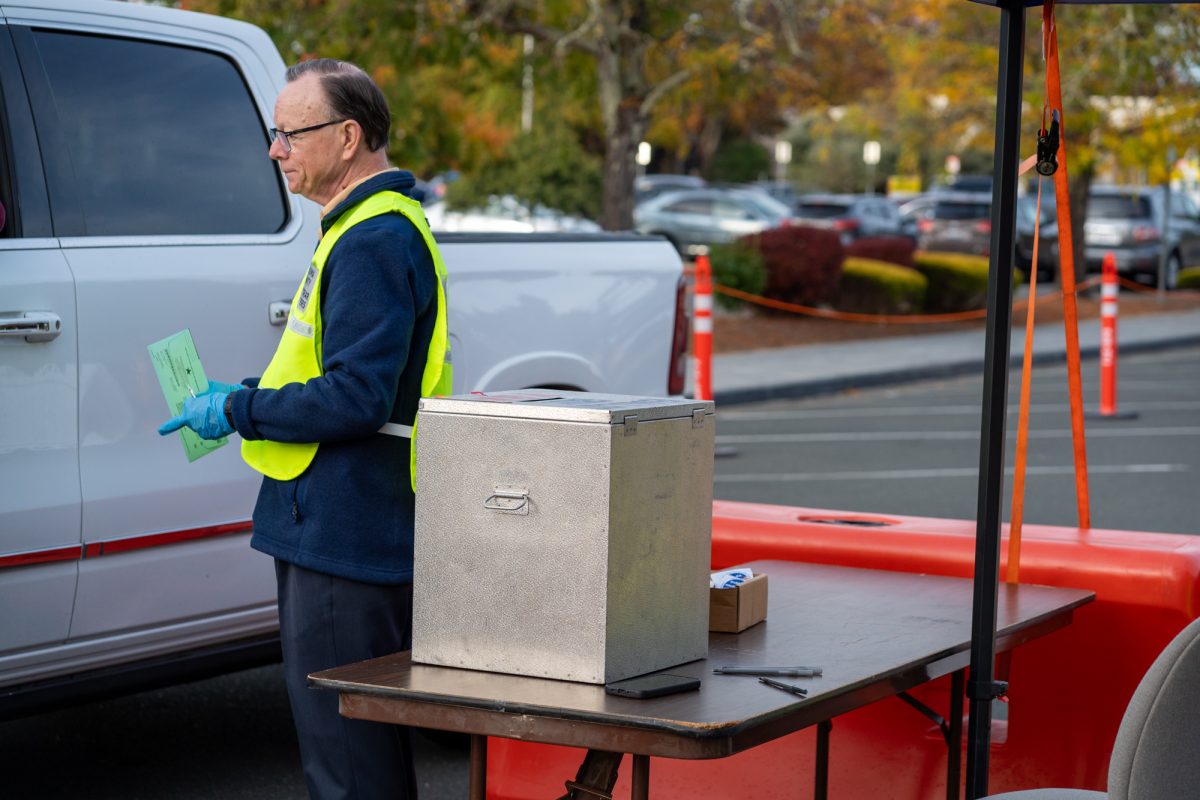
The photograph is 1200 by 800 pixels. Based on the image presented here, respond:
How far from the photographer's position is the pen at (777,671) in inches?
111

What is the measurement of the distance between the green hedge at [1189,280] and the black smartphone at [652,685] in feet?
94.3

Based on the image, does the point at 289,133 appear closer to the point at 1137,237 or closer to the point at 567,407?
the point at 567,407

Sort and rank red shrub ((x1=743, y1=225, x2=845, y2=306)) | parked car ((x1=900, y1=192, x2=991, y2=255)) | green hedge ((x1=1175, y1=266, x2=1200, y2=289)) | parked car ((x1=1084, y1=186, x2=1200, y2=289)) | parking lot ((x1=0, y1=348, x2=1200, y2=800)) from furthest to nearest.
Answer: parked car ((x1=1084, y1=186, x2=1200, y2=289)), green hedge ((x1=1175, y1=266, x2=1200, y2=289)), parked car ((x1=900, y1=192, x2=991, y2=255)), red shrub ((x1=743, y1=225, x2=845, y2=306)), parking lot ((x1=0, y1=348, x2=1200, y2=800))

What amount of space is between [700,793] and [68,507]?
1696 millimetres

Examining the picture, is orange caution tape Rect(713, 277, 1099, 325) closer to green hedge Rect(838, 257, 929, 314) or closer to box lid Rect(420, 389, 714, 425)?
green hedge Rect(838, 257, 929, 314)

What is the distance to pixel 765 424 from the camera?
1380cm

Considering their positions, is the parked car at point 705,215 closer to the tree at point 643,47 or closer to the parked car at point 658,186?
the parked car at point 658,186

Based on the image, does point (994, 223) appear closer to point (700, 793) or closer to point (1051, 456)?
point (700, 793)

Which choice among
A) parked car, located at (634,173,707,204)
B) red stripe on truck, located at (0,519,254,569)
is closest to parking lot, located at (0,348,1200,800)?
red stripe on truck, located at (0,519,254,569)

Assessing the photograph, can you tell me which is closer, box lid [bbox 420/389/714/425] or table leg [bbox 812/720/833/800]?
box lid [bbox 420/389/714/425]

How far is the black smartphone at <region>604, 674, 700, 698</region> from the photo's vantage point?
2.63m

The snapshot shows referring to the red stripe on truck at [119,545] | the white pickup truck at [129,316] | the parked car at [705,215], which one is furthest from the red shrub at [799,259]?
the red stripe on truck at [119,545]

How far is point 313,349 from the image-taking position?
324cm

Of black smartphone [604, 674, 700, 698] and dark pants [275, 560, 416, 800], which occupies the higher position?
black smartphone [604, 674, 700, 698]
